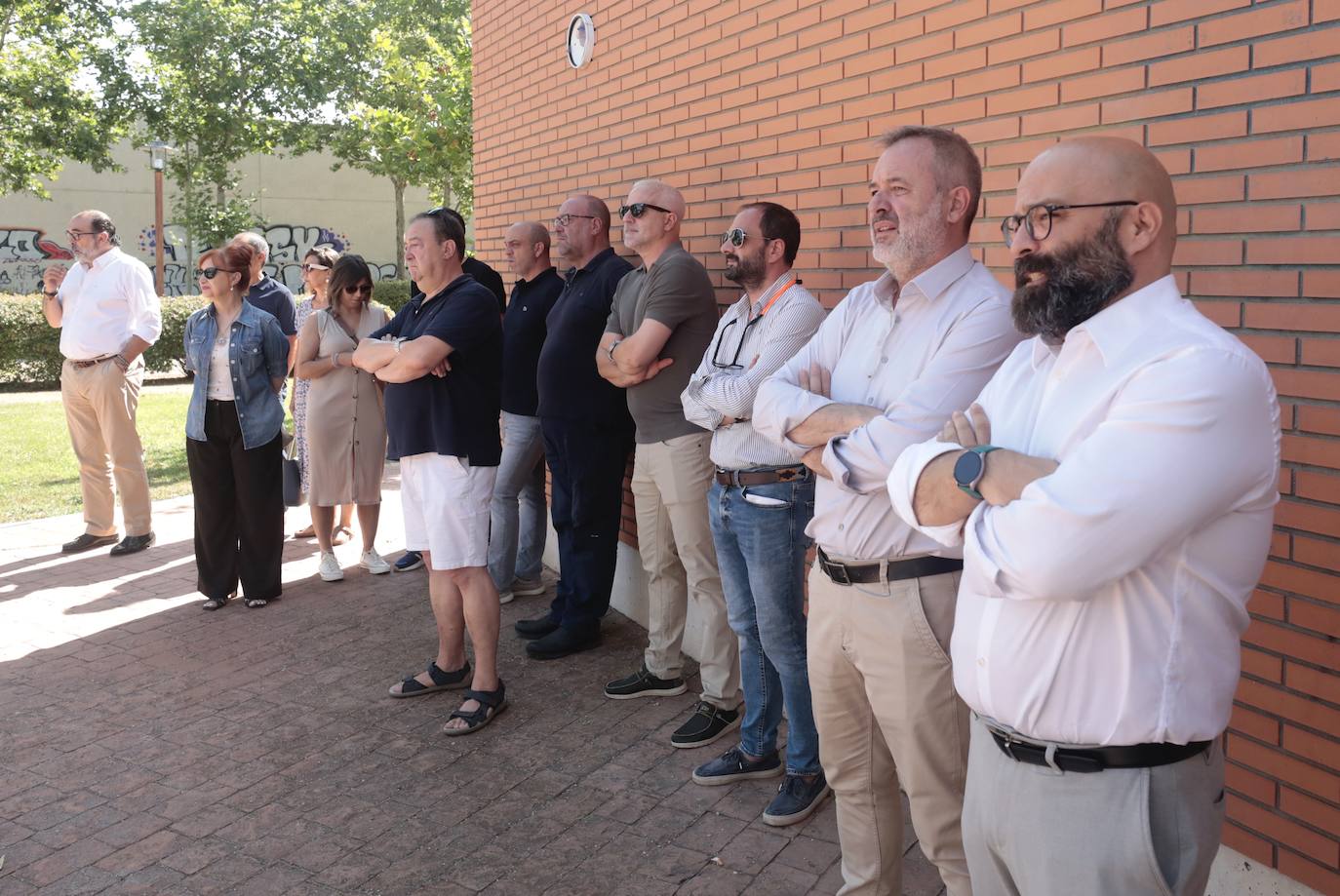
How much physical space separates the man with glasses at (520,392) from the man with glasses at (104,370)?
3.15m

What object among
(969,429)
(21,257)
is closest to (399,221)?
(21,257)

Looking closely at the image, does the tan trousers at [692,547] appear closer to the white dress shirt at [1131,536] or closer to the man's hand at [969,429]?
the man's hand at [969,429]

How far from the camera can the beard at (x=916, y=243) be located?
3.03 m

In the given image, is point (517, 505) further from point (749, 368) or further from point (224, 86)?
point (224, 86)

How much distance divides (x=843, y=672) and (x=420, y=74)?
18532 millimetres

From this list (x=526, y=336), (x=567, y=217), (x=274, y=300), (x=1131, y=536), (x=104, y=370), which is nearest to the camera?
(x=1131, y=536)

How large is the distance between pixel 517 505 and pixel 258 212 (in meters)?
30.3

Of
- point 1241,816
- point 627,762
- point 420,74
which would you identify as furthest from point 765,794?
point 420,74

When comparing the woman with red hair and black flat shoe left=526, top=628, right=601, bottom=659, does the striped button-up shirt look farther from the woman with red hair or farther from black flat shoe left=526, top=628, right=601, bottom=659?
the woman with red hair

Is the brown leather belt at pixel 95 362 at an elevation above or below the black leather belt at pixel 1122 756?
above

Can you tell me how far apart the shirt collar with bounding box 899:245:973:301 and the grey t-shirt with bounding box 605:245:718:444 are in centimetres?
192

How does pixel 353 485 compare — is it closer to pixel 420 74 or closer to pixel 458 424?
pixel 458 424

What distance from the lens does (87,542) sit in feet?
27.1

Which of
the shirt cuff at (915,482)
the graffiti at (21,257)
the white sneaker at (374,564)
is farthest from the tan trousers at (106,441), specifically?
the graffiti at (21,257)
